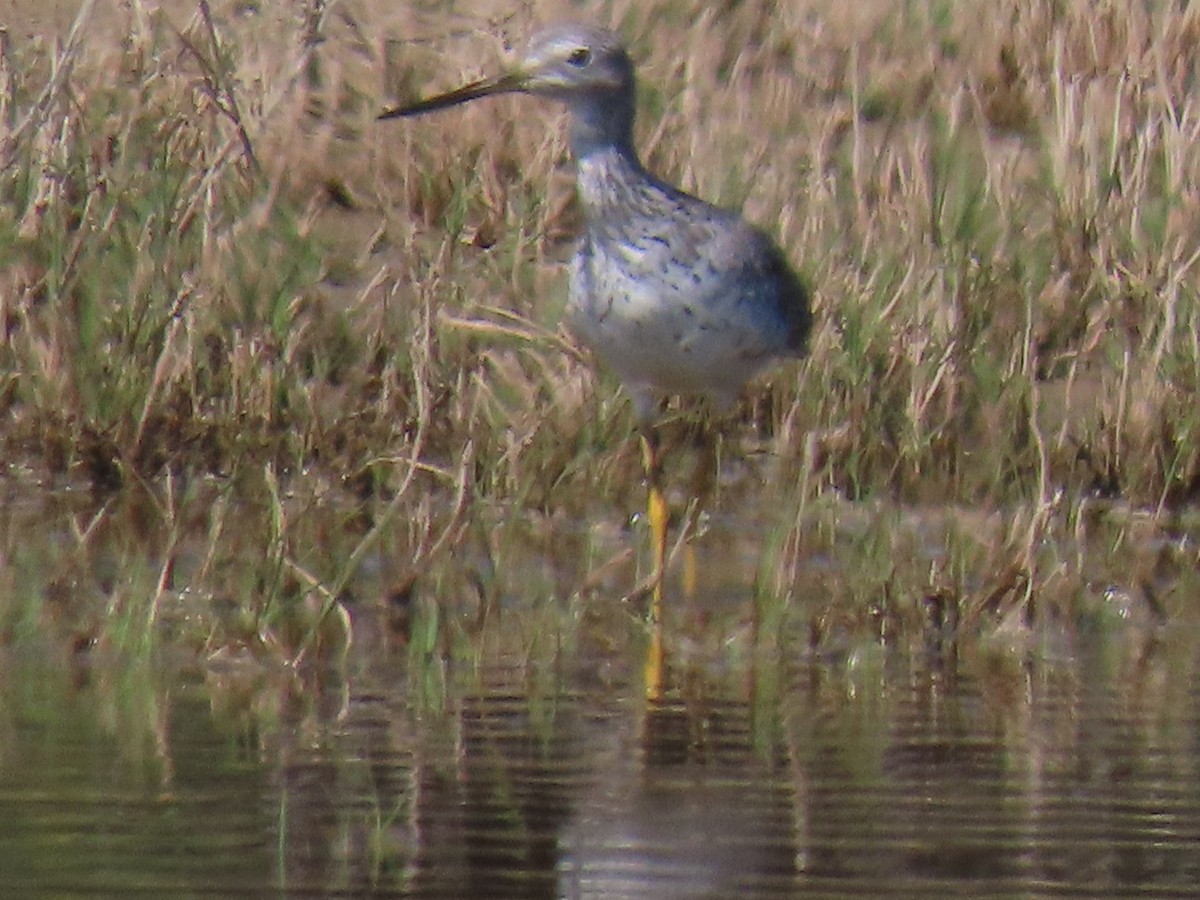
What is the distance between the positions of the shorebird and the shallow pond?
0.63 m

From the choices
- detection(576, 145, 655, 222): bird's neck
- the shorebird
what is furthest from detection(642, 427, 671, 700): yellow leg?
detection(576, 145, 655, 222): bird's neck

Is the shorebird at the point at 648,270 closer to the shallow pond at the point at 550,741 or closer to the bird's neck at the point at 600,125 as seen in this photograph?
the bird's neck at the point at 600,125

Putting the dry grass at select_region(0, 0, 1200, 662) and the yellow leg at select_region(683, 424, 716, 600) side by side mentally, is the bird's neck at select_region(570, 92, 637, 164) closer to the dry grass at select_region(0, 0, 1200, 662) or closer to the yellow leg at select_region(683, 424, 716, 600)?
the dry grass at select_region(0, 0, 1200, 662)

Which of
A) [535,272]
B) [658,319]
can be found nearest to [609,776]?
[658,319]

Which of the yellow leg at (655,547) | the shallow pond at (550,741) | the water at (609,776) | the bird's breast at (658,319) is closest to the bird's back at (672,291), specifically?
the bird's breast at (658,319)

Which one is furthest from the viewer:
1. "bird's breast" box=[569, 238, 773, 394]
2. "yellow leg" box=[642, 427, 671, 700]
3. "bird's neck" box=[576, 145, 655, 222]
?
"bird's neck" box=[576, 145, 655, 222]

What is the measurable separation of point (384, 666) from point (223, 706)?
432mm

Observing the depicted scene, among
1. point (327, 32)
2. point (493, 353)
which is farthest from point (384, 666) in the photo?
point (327, 32)

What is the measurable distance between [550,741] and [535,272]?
3.81 metres

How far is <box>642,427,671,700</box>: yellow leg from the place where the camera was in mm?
5867

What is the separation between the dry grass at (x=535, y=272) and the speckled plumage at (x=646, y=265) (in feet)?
0.79

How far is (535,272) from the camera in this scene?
888 cm

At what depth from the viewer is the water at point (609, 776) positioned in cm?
438

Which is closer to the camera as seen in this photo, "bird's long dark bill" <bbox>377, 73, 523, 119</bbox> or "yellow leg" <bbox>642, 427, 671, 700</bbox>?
"yellow leg" <bbox>642, 427, 671, 700</bbox>
